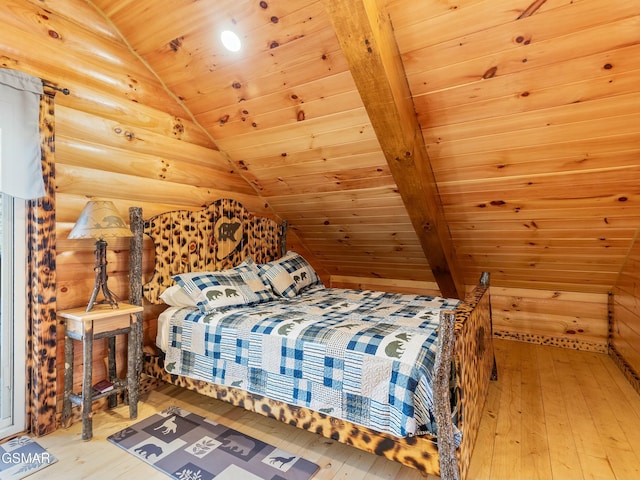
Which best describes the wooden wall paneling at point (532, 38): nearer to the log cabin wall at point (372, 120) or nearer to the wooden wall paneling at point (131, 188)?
the log cabin wall at point (372, 120)

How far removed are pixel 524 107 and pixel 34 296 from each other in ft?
9.76

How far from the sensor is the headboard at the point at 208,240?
2.54 m

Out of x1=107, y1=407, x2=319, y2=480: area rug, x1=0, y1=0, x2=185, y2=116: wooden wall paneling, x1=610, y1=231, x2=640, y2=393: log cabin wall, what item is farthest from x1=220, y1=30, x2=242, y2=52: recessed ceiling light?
x1=610, y1=231, x2=640, y2=393: log cabin wall

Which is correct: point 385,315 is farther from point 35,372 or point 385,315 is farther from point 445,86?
point 35,372

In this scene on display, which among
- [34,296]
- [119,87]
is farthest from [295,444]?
[119,87]

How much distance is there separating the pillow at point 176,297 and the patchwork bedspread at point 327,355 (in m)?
0.06

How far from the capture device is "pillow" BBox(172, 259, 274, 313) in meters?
2.36

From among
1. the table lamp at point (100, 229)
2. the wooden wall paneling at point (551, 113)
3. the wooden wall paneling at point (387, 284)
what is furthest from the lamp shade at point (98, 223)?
the wooden wall paneling at point (387, 284)

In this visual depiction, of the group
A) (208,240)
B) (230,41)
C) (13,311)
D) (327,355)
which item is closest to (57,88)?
(230,41)

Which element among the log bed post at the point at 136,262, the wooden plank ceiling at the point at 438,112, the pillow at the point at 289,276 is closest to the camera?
the wooden plank ceiling at the point at 438,112

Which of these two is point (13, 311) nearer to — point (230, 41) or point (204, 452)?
point (204, 452)

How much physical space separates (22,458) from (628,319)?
4.15m

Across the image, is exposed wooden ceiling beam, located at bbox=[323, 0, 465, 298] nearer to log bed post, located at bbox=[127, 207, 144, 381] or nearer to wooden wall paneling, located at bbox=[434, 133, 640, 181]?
wooden wall paneling, located at bbox=[434, 133, 640, 181]

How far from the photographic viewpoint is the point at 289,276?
3.03 meters
